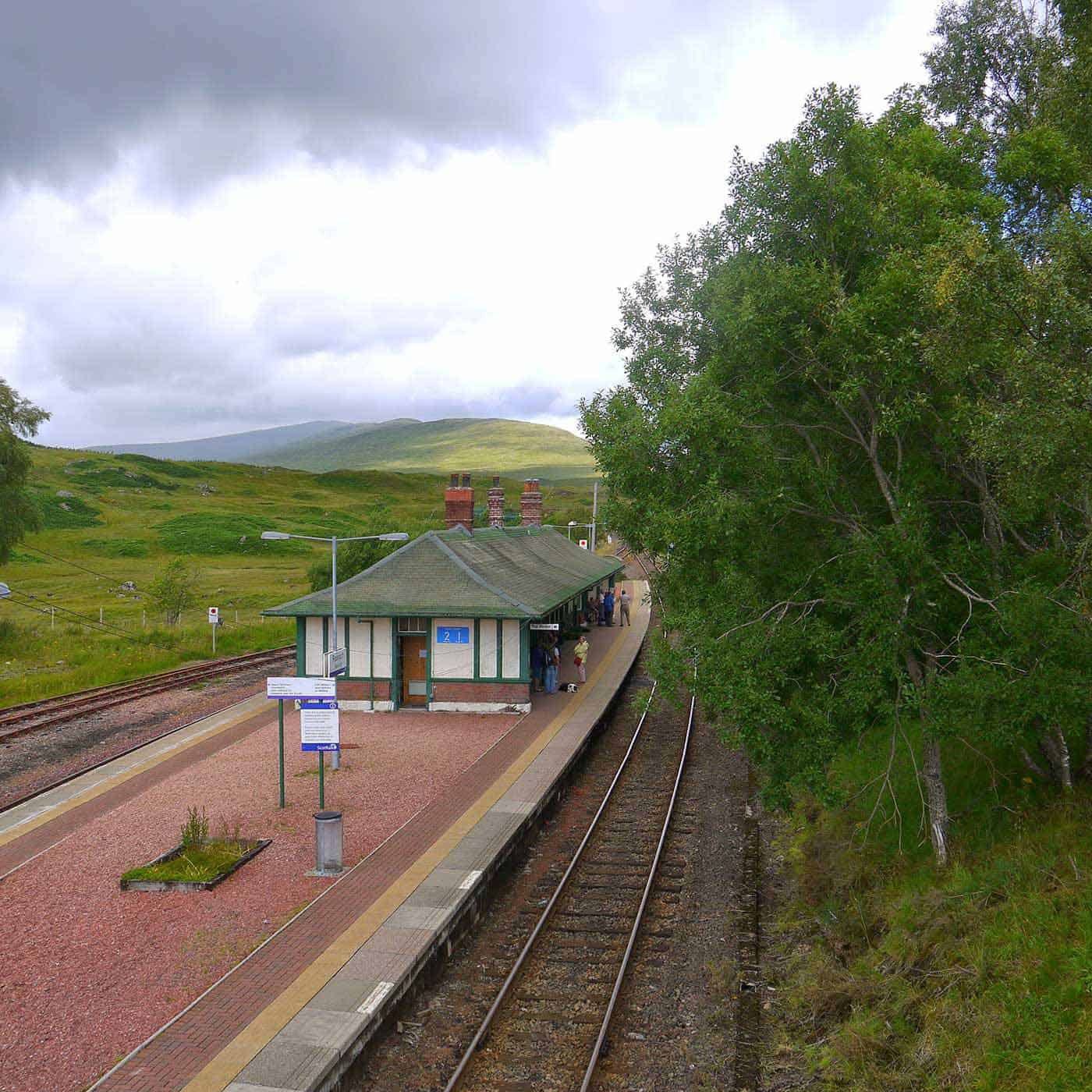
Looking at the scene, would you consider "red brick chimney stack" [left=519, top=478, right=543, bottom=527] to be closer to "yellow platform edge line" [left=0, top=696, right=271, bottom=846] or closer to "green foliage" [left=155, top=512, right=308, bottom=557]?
"yellow platform edge line" [left=0, top=696, right=271, bottom=846]

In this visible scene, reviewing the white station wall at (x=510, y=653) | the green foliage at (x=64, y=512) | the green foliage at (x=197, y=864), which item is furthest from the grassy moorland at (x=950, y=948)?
the green foliage at (x=64, y=512)

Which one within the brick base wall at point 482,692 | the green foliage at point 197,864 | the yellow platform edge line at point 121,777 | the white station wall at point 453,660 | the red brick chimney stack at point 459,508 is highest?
the red brick chimney stack at point 459,508

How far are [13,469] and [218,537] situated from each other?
48.0 m

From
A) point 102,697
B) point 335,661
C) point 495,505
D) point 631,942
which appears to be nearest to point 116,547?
point 495,505

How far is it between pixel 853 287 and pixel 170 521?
94678 millimetres

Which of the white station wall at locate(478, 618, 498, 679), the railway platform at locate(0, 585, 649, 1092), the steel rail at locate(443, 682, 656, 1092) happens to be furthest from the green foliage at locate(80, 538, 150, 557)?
the steel rail at locate(443, 682, 656, 1092)

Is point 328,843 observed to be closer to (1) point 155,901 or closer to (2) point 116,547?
(1) point 155,901

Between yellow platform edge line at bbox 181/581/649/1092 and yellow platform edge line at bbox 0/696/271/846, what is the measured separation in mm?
7570

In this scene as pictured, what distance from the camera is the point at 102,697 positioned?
27.3 meters

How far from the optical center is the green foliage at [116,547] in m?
78.1

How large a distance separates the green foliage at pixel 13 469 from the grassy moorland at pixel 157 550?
4263 mm

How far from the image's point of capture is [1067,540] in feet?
36.6

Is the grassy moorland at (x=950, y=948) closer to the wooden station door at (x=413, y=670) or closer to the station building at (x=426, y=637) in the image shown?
the station building at (x=426, y=637)

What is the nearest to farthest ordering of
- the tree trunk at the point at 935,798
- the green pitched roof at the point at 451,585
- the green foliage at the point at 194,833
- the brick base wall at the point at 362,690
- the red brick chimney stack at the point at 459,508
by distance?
the tree trunk at the point at 935,798
the green foliage at the point at 194,833
the green pitched roof at the point at 451,585
the brick base wall at the point at 362,690
the red brick chimney stack at the point at 459,508
